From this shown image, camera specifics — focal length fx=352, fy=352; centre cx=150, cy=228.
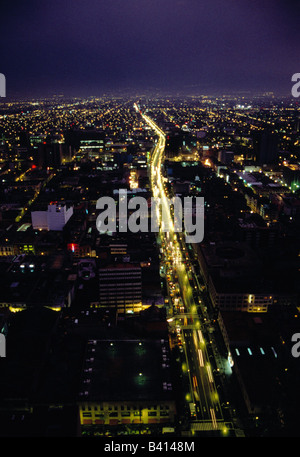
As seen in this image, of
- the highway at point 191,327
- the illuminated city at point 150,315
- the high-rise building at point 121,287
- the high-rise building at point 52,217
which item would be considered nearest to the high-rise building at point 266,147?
the illuminated city at point 150,315

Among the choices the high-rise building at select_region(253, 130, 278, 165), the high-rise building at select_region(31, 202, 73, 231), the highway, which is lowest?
the highway

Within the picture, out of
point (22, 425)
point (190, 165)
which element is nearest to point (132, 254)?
point (22, 425)

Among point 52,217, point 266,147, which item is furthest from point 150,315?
point 266,147

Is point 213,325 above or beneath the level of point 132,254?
beneath

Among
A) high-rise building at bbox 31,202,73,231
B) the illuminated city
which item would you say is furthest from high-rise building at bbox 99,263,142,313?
high-rise building at bbox 31,202,73,231

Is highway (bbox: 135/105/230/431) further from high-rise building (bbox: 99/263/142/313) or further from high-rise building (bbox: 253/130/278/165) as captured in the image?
high-rise building (bbox: 253/130/278/165)

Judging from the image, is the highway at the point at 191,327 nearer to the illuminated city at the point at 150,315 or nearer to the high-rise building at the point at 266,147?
the illuminated city at the point at 150,315

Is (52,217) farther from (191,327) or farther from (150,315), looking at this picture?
(191,327)

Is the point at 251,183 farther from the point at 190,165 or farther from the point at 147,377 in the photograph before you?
→ the point at 147,377
